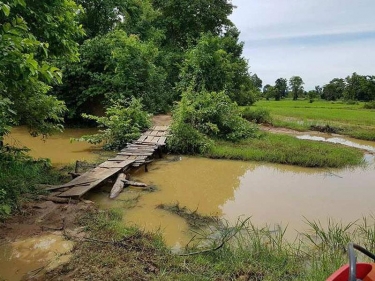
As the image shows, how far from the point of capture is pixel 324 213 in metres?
5.75

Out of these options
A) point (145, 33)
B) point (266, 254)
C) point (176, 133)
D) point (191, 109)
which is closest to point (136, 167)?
point (176, 133)

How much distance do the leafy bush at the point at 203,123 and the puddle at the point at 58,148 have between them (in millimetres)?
2588

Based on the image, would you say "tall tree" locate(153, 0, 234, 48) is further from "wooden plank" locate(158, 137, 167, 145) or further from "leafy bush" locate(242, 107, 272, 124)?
"wooden plank" locate(158, 137, 167, 145)

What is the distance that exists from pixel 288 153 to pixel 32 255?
24.2 feet

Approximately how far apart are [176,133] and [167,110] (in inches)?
258

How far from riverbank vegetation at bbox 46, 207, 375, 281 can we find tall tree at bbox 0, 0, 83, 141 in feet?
6.15

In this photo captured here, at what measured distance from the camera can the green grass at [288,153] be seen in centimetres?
898

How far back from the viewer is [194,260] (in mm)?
3762

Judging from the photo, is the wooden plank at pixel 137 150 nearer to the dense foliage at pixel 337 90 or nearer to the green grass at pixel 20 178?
the green grass at pixel 20 178

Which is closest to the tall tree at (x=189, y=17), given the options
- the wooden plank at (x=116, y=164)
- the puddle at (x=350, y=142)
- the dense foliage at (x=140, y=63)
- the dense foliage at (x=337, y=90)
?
the dense foliage at (x=140, y=63)

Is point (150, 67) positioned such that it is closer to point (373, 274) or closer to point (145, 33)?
point (145, 33)

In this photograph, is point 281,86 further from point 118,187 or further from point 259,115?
point 118,187

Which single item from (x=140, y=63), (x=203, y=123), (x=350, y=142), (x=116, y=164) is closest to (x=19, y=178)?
(x=116, y=164)

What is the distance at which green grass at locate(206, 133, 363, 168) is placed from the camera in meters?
8.98
